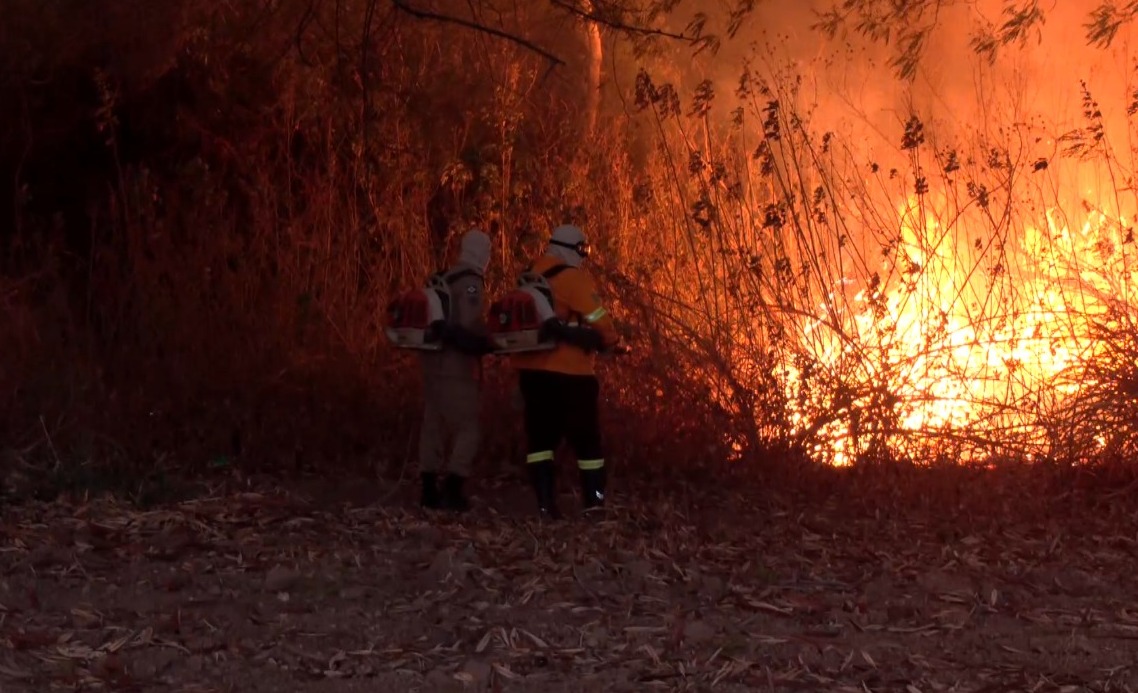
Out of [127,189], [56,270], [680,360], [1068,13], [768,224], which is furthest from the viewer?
[1068,13]

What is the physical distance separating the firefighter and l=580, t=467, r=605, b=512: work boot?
0.64 metres

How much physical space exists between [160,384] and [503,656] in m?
5.25

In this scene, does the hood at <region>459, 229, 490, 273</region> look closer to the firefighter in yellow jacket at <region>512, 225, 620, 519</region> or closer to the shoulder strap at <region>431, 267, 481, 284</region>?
the shoulder strap at <region>431, 267, 481, 284</region>

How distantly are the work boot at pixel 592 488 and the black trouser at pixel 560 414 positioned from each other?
42 mm

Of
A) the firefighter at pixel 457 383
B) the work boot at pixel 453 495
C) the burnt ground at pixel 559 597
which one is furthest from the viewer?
the work boot at pixel 453 495

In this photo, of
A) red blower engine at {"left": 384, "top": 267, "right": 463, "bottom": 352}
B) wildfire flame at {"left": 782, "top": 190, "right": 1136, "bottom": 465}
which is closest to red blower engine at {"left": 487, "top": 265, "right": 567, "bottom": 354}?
red blower engine at {"left": 384, "top": 267, "right": 463, "bottom": 352}

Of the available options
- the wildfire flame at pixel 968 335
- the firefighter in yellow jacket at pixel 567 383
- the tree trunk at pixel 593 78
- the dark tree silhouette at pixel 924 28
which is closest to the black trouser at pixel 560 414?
the firefighter in yellow jacket at pixel 567 383

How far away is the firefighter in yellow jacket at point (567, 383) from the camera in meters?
8.23

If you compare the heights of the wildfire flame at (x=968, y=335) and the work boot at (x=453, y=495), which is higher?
the wildfire flame at (x=968, y=335)

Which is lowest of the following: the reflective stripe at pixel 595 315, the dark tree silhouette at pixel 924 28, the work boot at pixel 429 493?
the work boot at pixel 429 493

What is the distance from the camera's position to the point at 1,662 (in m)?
5.62

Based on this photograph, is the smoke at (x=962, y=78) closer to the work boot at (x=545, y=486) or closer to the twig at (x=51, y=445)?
the work boot at (x=545, y=486)

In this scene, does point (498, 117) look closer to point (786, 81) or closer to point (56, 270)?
point (786, 81)

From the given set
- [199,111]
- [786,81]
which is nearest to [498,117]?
[786,81]
